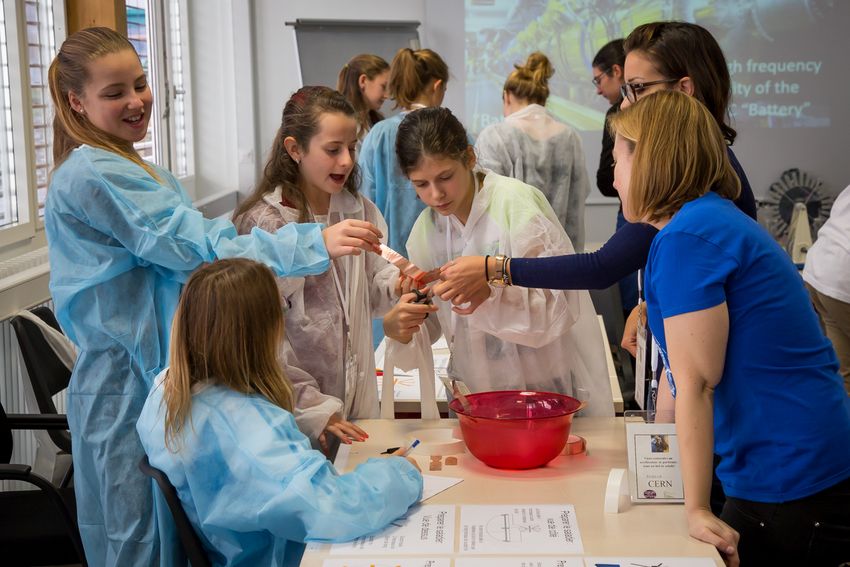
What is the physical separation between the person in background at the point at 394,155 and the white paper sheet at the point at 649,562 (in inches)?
108

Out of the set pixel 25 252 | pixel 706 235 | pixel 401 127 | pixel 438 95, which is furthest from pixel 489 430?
pixel 438 95

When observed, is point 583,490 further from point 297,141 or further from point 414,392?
point 297,141

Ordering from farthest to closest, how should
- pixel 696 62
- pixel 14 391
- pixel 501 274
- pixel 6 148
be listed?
pixel 6 148
pixel 14 391
pixel 501 274
pixel 696 62

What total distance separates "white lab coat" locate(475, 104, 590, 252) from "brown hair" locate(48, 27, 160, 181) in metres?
2.38

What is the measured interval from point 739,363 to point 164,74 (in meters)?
4.56

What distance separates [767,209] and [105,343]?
5147 mm

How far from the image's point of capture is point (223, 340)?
5.61 feet

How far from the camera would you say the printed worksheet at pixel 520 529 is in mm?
1502

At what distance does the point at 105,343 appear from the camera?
84.0 inches

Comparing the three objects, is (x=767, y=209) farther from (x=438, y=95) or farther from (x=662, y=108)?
(x=662, y=108)

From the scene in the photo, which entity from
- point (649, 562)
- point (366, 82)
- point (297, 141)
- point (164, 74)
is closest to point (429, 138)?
point (297, 141)

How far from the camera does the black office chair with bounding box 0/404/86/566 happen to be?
2195 mm

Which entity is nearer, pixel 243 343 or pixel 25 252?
pixel 243 343

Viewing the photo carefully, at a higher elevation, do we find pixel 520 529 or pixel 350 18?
pixel 350 18
